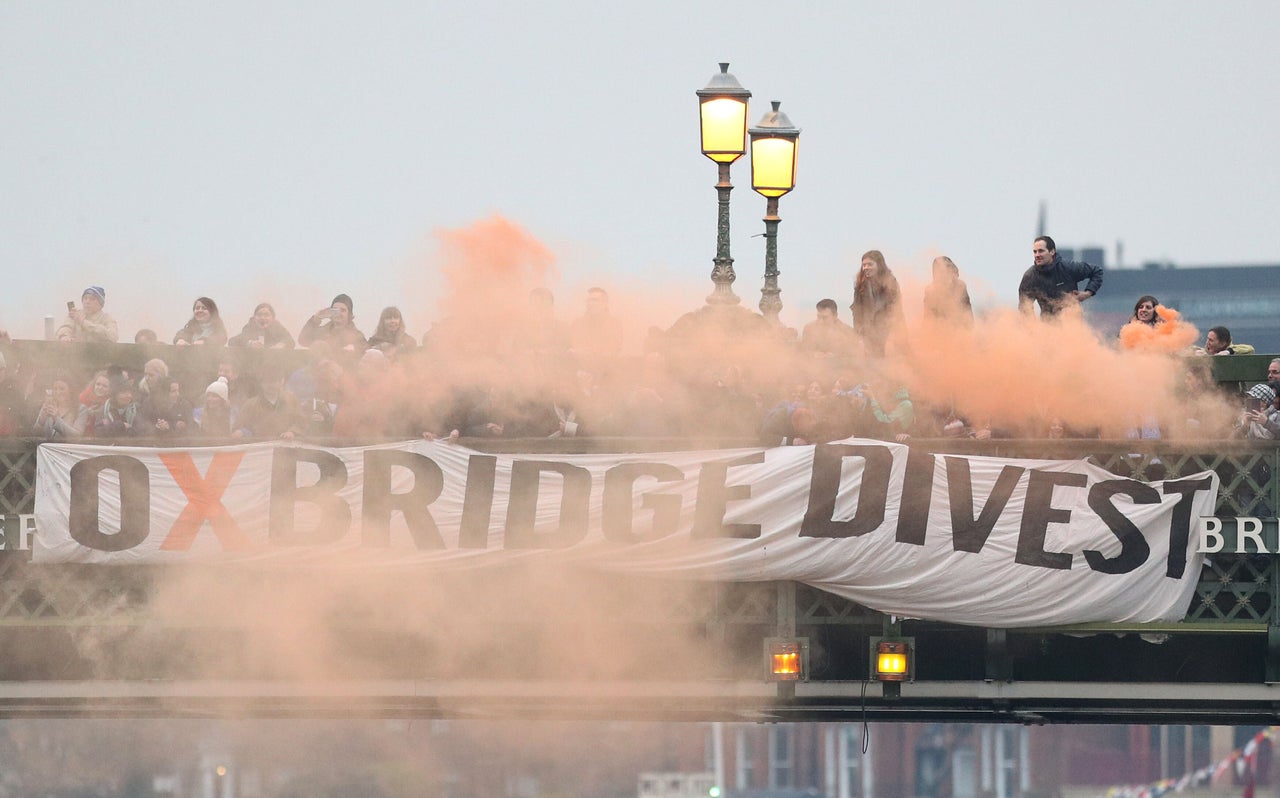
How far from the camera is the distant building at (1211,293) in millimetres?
124000

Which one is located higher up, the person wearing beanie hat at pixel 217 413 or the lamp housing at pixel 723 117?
the lamp housing at pixel 723 117

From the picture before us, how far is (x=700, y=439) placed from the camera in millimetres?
17625

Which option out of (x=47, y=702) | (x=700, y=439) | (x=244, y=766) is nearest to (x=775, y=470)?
(x=700, y=439)

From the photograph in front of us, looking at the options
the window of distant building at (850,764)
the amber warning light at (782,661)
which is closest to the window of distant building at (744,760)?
the window of distant building at (850,764)

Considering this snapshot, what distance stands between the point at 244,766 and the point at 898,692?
3871 cm

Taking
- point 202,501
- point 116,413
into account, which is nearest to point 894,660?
point 202,501

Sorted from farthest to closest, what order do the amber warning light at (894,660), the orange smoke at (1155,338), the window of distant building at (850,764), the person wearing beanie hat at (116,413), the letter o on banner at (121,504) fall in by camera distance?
the window of distant building at (850,764) → the person wearing beanie hat at (116,413) → the letter o on banner at (121,504) → the orange smoke at (1155,338) → the amber warning light at (894,660)

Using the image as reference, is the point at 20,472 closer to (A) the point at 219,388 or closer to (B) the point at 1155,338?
(A) the point at 219,388

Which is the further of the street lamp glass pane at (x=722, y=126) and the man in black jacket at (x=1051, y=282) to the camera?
the street lamp glass pane at (x=722, y=126)

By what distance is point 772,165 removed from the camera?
19984 millimetres

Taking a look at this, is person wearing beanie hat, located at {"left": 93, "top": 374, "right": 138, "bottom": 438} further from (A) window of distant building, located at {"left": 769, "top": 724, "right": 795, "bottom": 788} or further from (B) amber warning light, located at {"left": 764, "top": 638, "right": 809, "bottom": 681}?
(A) window of distant building, located at {"left": 769, "top": 724, "right": 795, "bottom": 788}

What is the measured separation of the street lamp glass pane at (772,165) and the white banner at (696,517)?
3.61 meters

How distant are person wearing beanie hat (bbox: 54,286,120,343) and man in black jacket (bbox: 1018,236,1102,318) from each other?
333 inches

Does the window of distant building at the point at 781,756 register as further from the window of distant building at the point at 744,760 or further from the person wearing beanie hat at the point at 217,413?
the person wearing beanie hat at the point at 217,413
